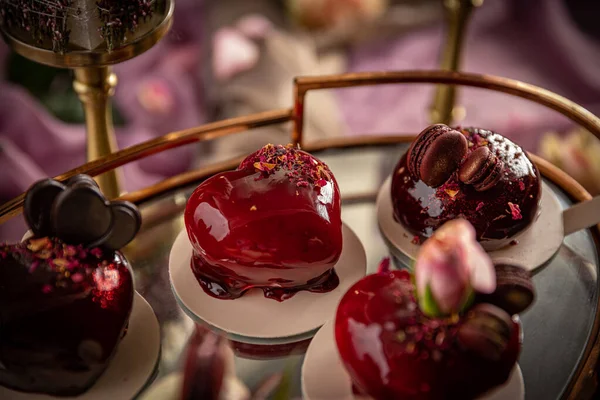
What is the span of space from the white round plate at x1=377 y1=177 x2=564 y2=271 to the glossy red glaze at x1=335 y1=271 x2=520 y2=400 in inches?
6.9

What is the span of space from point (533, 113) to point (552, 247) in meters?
0.92

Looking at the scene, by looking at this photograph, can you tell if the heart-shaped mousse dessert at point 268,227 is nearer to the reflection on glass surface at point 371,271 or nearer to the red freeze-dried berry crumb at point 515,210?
the reflection on glass surface at point 371,271

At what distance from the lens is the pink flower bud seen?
1.73 ft

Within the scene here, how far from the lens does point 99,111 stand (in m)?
0.85

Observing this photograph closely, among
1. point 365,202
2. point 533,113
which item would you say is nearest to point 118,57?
point 365,202

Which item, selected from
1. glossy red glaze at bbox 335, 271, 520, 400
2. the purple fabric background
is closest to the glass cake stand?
glossy red glaze at bbox 335, 271, 520, 400

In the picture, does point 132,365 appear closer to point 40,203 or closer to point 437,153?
point 40,203

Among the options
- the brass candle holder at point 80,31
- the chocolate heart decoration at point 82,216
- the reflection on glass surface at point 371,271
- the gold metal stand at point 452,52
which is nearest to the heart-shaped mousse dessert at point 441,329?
the reflection on glass surface at point 371,271

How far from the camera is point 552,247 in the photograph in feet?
2.55

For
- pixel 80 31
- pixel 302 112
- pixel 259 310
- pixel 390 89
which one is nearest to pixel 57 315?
pixel 259 310

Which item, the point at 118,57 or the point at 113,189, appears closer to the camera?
the point at 118,57

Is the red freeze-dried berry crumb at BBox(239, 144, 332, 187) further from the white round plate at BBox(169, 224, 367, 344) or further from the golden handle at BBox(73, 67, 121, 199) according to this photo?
the golden handle at BBox(73, 67, 121, 199)

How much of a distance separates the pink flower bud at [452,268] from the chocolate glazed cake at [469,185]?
0.50ft

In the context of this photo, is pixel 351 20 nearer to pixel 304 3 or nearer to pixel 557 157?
pixel 304 3
